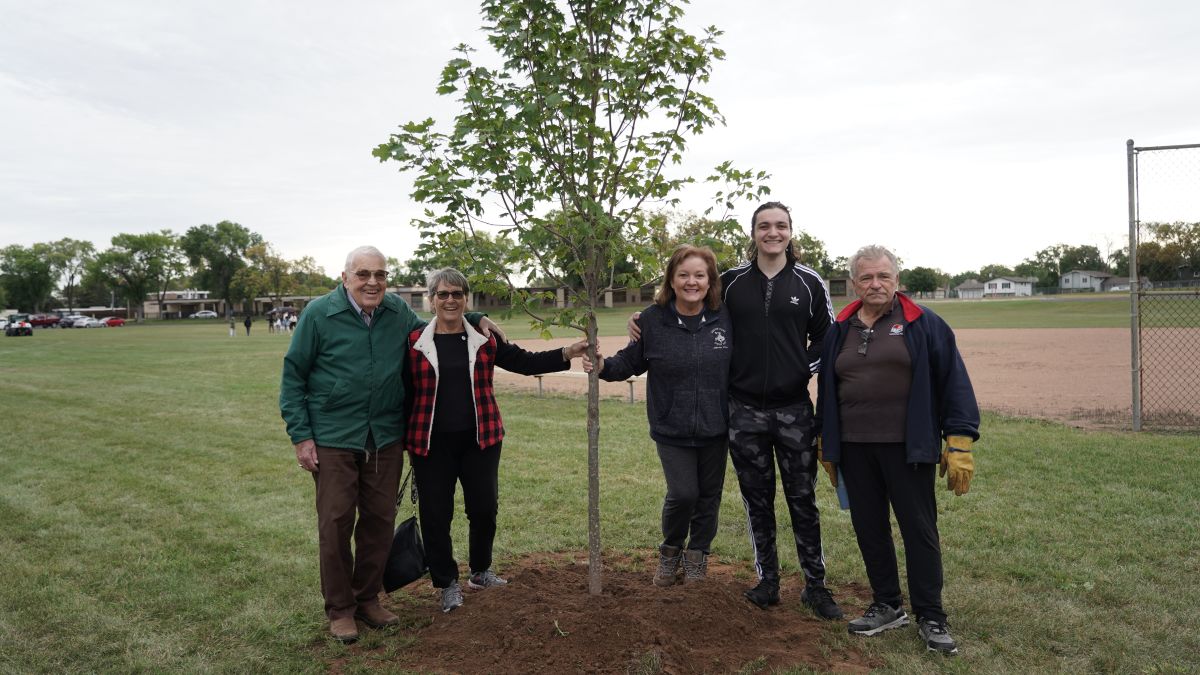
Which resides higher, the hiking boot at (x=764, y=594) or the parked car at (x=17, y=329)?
the parked car at (x=17, y=329)

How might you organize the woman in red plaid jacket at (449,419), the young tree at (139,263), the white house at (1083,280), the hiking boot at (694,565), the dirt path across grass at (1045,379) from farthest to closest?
the white house at (1083,280) < the young tree at (139,263) < the dirt path across grass at (1045,379) < the hiking boot at (694,565) < the woman in red plaid jacket at (449,419)

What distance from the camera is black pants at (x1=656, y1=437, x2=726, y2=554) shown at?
4.15 meters

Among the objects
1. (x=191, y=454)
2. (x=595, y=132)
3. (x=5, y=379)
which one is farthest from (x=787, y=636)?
(x=5, y=379)

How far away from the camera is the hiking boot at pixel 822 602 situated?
412 centimetres

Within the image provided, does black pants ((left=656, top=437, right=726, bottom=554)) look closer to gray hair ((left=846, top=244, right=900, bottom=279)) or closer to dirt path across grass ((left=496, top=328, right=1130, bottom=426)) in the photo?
gray hair ((left=846, top=244, right=900, bottom=279))

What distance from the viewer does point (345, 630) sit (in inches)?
156

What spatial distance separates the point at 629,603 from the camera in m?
3.99

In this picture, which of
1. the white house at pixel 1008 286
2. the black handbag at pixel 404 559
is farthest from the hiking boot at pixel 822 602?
the white house at pixel 1008 286

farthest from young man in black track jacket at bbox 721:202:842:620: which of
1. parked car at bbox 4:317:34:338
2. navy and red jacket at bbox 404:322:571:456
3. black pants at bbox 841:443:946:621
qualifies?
parked car at bbox 4:317:34:338

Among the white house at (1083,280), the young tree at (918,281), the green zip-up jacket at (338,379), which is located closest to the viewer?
the green zip-up jacket at (338,379)

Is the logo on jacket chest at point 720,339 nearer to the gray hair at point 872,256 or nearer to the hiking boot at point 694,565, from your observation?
the gray hair at point 872,256

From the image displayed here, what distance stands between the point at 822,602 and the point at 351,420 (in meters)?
2.85

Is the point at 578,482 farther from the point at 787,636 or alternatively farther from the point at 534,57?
the point at 534,57

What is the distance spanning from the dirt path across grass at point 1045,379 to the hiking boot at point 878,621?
7466 millimetres
